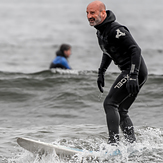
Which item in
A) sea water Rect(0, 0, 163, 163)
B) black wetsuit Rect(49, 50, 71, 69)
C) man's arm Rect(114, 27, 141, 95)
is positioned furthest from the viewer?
black wetsuit Rect(49, 50, 71, 69)

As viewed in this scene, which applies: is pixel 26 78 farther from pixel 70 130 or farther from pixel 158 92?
pixel 70 130

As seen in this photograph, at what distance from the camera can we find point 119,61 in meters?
5.84

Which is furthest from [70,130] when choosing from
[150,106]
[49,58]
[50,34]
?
[50,34]

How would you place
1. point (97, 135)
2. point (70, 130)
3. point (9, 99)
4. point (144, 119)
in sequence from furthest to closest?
point (9, 99) → point (144, 119) → point (70, 130) → point (97, 135)

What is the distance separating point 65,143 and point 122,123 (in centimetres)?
125

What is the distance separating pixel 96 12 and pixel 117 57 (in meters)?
0.82

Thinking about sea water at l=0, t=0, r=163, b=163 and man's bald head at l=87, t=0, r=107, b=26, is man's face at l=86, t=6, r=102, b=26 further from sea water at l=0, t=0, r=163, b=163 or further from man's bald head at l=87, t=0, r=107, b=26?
sea water at l=0, t=0, r=163, b=163

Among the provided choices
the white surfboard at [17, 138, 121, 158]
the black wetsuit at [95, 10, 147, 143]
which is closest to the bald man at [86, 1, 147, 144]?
the black wetsuit at [95, 10, 147, 143]

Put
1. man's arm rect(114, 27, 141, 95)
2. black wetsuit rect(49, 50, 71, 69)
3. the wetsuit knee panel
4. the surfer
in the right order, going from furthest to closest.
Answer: black wetsuit rect(49, 50, 71, 69) → the surfer → the wetsuit knee panel → man's arm rect(114, 27, 141, 95)

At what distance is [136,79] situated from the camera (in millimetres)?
5566

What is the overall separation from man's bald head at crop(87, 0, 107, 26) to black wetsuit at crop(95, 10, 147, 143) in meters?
0.08

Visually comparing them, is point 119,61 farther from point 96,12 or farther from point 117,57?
point 96,12

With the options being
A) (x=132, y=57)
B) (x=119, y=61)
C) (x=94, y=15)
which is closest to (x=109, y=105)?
(x=119, y=61)

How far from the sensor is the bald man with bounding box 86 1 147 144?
5.57m
